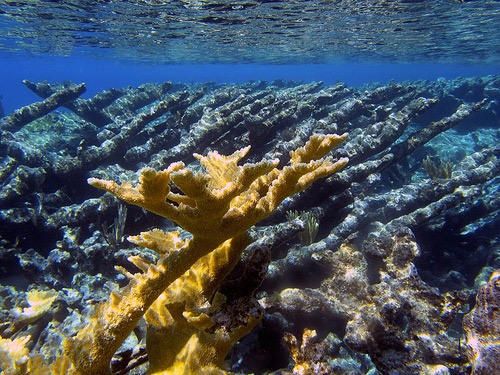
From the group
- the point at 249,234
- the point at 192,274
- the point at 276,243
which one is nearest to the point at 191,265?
the point at 192,274

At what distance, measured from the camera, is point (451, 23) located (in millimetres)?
17344

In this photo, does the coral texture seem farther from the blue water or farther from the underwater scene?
the blue water

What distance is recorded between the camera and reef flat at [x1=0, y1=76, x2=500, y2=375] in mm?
2410

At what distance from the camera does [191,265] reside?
7.50ft

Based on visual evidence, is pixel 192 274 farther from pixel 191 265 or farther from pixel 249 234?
pixel 249 234

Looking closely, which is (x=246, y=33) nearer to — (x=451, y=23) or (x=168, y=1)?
(x=168, y=1)

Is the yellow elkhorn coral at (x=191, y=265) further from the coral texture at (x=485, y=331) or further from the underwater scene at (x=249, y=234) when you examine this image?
the coral texture at (x=485, y=331)

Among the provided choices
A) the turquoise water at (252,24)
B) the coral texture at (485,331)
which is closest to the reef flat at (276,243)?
the coral texture at (485,331)

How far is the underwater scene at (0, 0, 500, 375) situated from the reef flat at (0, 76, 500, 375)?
30 mm

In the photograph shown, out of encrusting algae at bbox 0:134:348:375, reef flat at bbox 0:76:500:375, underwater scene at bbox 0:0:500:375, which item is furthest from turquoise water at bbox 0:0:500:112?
encrusting algae at bbox 0:134:348:375

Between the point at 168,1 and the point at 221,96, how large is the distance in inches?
222

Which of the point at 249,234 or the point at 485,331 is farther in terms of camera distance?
the point at 249,234

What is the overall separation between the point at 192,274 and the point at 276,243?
2571mm

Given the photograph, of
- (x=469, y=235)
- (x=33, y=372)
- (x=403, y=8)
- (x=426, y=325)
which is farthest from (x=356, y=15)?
(x=33, y=372)
